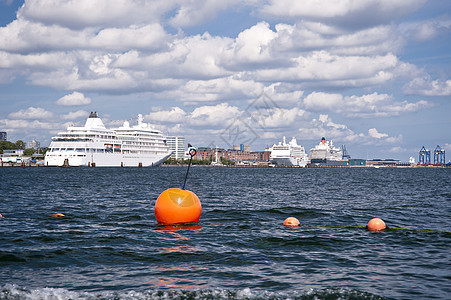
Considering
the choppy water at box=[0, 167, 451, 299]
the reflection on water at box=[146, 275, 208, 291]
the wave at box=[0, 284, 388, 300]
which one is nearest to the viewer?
the wave at box=[0, 284, 388, 300]

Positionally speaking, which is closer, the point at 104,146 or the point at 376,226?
the point at 376,226

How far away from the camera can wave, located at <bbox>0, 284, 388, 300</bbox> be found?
908 cm

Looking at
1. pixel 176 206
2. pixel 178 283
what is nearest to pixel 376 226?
pixel 176 206

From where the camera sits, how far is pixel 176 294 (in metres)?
9.31

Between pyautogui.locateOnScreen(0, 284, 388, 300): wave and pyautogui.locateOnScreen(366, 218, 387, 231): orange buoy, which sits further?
pyautogui.locateOnScreen(366, 218, 387, 231): orange buoy

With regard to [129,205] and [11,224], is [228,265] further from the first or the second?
[129,205]

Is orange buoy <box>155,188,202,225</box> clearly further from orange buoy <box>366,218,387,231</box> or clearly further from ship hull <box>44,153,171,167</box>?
ship hull <box>44,153,171,167</box>

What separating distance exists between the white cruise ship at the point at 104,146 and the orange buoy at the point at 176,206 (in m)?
122

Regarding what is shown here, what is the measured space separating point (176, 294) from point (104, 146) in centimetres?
13490

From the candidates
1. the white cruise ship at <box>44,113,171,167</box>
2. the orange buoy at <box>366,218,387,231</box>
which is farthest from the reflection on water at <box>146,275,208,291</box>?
the white cruise ship at <box>44,113,171,167</box>

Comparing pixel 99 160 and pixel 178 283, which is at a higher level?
pixel 99 160

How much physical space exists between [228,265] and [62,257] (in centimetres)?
471

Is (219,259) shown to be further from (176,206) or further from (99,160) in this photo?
(99,160)

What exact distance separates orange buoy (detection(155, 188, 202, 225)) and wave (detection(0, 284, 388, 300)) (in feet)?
24.9
